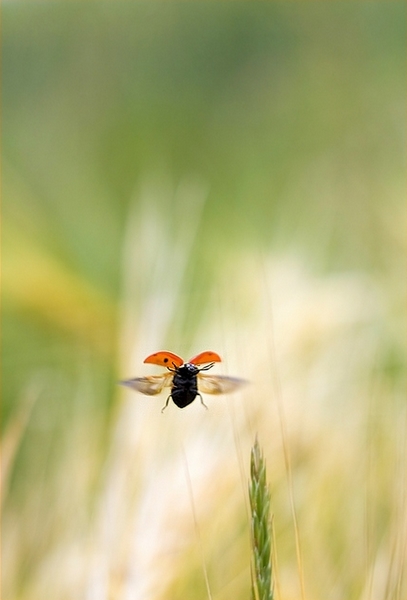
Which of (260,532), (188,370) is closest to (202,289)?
(188,370)

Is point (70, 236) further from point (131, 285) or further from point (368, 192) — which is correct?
point (368, 192)

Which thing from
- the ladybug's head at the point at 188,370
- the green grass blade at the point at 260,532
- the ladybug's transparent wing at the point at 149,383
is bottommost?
the green grass blade at the point at 260,532

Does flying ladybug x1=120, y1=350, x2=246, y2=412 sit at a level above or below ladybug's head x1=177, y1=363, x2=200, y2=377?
below

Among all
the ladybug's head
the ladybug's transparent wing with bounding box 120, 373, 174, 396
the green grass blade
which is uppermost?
the ladybug's head

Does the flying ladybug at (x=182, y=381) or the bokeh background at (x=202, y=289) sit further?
the bokeh background at (x=202, y=289)

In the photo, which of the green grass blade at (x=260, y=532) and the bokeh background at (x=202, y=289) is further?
the bokeh background at (x=202, y=289)

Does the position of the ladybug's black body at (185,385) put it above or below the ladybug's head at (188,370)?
below
